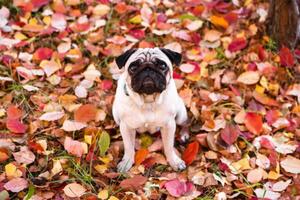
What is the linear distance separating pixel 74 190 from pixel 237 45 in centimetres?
190

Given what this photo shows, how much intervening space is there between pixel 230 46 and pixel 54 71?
4.80 feet

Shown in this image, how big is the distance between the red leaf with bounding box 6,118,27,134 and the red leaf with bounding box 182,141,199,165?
3.77ft

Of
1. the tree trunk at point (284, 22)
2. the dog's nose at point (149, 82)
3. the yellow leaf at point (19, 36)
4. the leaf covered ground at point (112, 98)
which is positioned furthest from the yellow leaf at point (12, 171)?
the tree trunk at point (284, 22)

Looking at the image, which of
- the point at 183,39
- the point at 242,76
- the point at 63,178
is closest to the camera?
the point at 63,178

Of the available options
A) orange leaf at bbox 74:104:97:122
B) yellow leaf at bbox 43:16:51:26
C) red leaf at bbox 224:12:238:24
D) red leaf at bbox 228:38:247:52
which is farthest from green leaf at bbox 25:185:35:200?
red leaf at bbox 224:12:238:24

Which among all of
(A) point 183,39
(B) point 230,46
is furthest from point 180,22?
(B) point 230,46

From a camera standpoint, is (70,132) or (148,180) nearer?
(148,180)

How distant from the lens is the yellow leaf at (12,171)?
11.0ft

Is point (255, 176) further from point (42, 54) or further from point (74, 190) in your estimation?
point (42, 54)

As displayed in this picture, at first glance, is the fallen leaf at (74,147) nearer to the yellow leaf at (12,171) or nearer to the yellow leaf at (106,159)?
the yellow leaf at (106,159)

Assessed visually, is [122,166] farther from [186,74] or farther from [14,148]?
[186,74]

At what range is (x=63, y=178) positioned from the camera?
3.40 m

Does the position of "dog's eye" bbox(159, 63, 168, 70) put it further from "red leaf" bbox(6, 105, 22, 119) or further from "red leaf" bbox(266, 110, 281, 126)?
"red leaf" bbox(6, 105, 22, 119)

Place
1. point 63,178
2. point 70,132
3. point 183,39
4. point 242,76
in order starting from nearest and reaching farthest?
1. point 63,178
2. point 70,132
3. point 242,76
4. point 183,39
